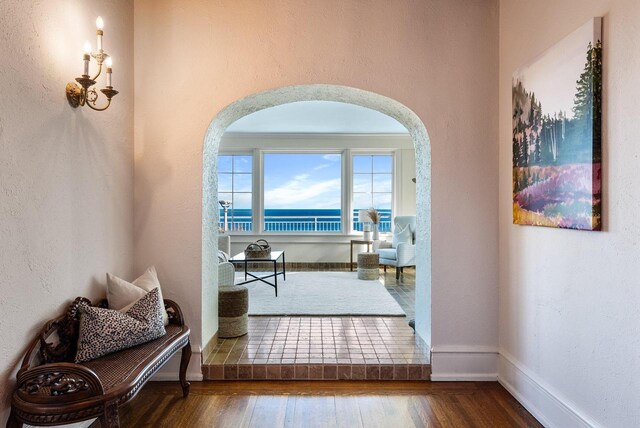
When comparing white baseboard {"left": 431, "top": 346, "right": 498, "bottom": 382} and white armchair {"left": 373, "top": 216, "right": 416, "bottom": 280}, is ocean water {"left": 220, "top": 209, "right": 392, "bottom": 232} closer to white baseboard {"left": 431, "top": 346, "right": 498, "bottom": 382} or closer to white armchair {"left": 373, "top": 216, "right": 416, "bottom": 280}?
white armchair {"left": 373, "top": 216, "right": 416, "bottom": 280}

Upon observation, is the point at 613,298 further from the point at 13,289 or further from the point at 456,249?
the point at 13,289

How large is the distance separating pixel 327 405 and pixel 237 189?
225 inches

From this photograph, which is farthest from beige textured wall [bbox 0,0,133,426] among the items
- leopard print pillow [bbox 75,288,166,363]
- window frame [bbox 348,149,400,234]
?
window frame [bbox 348,149,400,234]

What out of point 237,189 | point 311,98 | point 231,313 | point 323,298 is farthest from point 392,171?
point 231,313

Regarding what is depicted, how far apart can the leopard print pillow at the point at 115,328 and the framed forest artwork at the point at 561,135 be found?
2.25m

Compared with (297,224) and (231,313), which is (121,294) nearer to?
(231,313)

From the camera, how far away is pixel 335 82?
2615 millimetres

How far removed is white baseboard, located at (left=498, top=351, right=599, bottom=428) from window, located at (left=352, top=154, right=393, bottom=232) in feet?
16.4

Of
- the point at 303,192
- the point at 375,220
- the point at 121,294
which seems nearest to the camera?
the point at 121,294

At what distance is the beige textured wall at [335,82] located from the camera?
2615 millimetres

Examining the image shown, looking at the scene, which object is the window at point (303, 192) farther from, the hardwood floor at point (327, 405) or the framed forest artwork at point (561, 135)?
the framed forest artwork at point (561, 135)

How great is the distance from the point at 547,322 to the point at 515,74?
5.05 feet

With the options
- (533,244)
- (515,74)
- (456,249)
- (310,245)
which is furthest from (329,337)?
(310,245)

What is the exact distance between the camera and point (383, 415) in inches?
85.7
